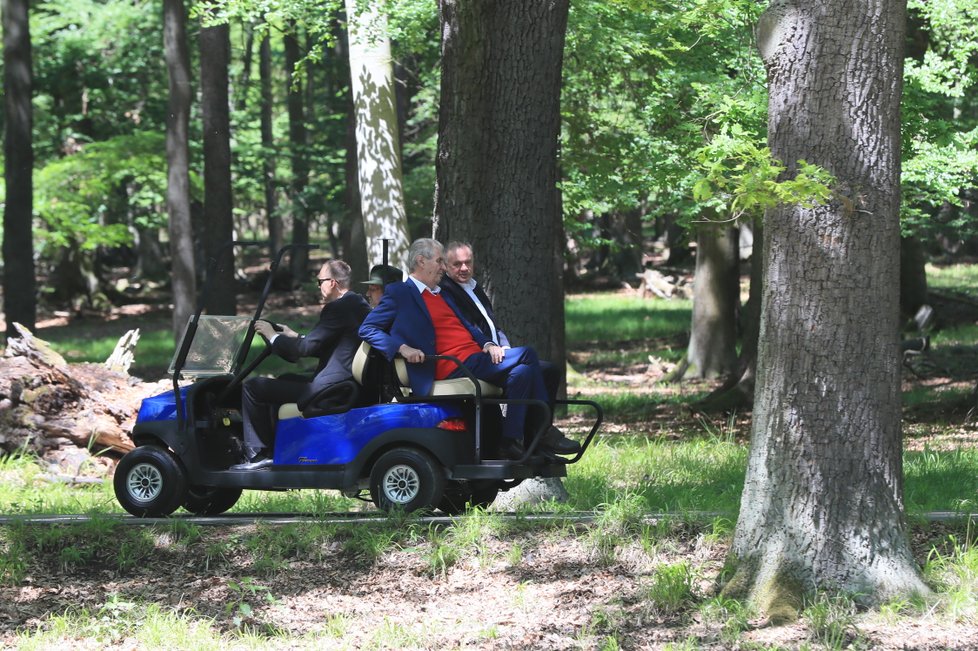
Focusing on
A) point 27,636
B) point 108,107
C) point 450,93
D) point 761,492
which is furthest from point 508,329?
point 108,107

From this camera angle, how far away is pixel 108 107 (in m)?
35.4

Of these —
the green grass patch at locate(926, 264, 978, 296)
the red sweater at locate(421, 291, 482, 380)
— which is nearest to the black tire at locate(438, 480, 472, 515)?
the red sweater at locate(421, 291, 482, 380)

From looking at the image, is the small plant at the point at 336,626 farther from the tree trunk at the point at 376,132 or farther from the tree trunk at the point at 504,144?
the tree trunk at the point at 376,132

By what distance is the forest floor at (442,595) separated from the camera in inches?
264

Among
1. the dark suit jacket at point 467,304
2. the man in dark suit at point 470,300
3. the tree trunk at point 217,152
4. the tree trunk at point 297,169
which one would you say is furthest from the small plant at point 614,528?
the tree trunk at point 297,169

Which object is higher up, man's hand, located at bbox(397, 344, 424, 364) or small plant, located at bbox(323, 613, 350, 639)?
man's hand, located at bbox(397, 344, 424, 364)

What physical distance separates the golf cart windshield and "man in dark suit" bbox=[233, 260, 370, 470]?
34 centimetres

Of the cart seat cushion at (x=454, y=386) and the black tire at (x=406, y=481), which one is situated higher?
the cart seat cushion at (x=454, y=386)

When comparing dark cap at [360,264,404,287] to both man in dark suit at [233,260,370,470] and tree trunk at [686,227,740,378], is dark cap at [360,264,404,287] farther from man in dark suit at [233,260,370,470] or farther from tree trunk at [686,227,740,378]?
tree trunk at [686,227,740,378]

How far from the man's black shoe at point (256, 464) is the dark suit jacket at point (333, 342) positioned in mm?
689

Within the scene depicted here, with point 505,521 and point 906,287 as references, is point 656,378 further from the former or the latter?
point 505,521

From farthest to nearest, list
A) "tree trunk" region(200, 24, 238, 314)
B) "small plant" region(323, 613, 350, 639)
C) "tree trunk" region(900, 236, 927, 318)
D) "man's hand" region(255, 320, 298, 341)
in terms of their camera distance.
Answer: "tree trunk" region(900, 236, 927, 318), "tree trunk" region(200, 24, 238, 314), "man's hand" region(255, 320, 298, 341), "small plant" region(323, 613, 350, 639)

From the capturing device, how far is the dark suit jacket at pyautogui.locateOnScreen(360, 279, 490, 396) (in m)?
8.30

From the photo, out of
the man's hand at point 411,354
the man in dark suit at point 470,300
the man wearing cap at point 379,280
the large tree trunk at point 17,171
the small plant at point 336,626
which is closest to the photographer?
the small plant at point 336,626
